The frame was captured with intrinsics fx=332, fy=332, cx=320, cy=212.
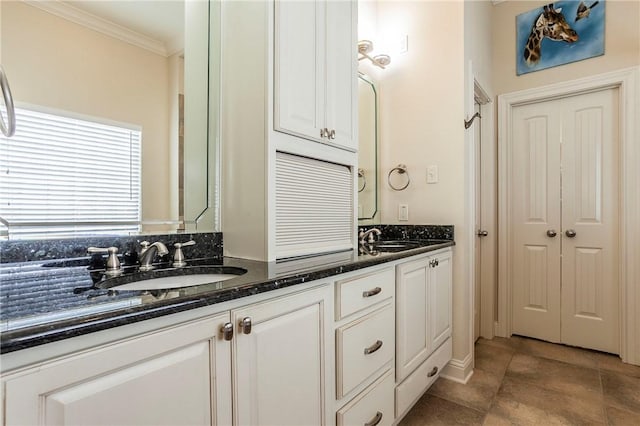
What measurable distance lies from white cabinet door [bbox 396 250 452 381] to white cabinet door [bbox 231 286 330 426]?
0.57 metres

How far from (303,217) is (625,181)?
96.3 inches

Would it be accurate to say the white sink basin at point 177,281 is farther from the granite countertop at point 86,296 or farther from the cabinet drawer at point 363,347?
the cabinet drawer at point 363,347

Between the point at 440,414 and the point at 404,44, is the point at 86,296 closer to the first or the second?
the point at 440,414

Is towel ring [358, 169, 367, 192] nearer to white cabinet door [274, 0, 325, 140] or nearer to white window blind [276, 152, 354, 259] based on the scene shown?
white window blind [276, 152, 354, 259]

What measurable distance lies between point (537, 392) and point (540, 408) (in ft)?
0.60

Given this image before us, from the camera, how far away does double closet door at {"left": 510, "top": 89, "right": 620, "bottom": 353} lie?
2.51 m

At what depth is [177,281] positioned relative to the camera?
116 cm

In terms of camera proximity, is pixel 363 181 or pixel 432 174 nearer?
pixel 432 174

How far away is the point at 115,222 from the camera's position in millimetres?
1203

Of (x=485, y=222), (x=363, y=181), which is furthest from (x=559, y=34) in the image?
(x=363, y=181)

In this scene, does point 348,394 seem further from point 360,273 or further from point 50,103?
point 50,103

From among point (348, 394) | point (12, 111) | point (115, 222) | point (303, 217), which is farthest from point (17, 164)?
point (348, 394)

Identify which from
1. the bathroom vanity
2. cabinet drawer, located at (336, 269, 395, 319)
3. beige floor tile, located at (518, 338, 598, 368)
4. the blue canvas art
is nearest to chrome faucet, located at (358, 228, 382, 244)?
the bathroom vanity

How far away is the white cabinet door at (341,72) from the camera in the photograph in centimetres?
152
